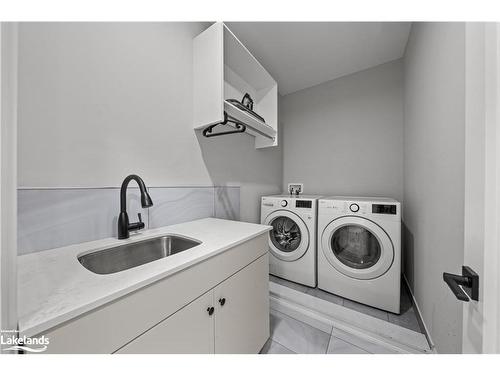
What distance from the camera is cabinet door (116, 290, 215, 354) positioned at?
1.77 feet

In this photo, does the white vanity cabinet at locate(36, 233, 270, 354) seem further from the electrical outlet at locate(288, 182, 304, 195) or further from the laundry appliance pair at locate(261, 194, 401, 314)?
the electrical outlet at locate(288, 182, 304, 195)

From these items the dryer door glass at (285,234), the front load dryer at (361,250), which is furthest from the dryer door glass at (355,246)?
the dryer door glass at (285,234)

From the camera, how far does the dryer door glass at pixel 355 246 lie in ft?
5.30

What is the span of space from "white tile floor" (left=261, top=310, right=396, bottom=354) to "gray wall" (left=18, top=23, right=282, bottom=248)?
1.11m

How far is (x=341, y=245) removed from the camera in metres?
1.78

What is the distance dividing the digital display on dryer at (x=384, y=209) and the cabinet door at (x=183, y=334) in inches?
57.9

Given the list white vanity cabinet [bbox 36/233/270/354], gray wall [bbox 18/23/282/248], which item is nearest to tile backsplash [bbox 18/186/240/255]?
gray wall [bbox 18/23/282/248]

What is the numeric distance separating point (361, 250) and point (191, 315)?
5.34 feet

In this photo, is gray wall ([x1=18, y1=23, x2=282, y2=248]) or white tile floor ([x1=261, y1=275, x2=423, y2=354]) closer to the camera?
gray wall ([x1=18, y1=23, x2=282, y2=248])

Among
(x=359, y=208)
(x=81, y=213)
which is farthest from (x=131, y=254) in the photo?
(x=359, y=208)

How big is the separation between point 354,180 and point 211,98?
1991 millimetres

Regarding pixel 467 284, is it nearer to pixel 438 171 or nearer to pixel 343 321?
pixel 438 171

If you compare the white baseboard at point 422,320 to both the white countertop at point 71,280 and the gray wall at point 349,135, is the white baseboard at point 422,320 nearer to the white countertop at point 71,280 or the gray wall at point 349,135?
the gray wall at point 349,135

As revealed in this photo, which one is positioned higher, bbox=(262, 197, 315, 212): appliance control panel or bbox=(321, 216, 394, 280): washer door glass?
bbox=(262, 197, 315, 212): appliance control panel
